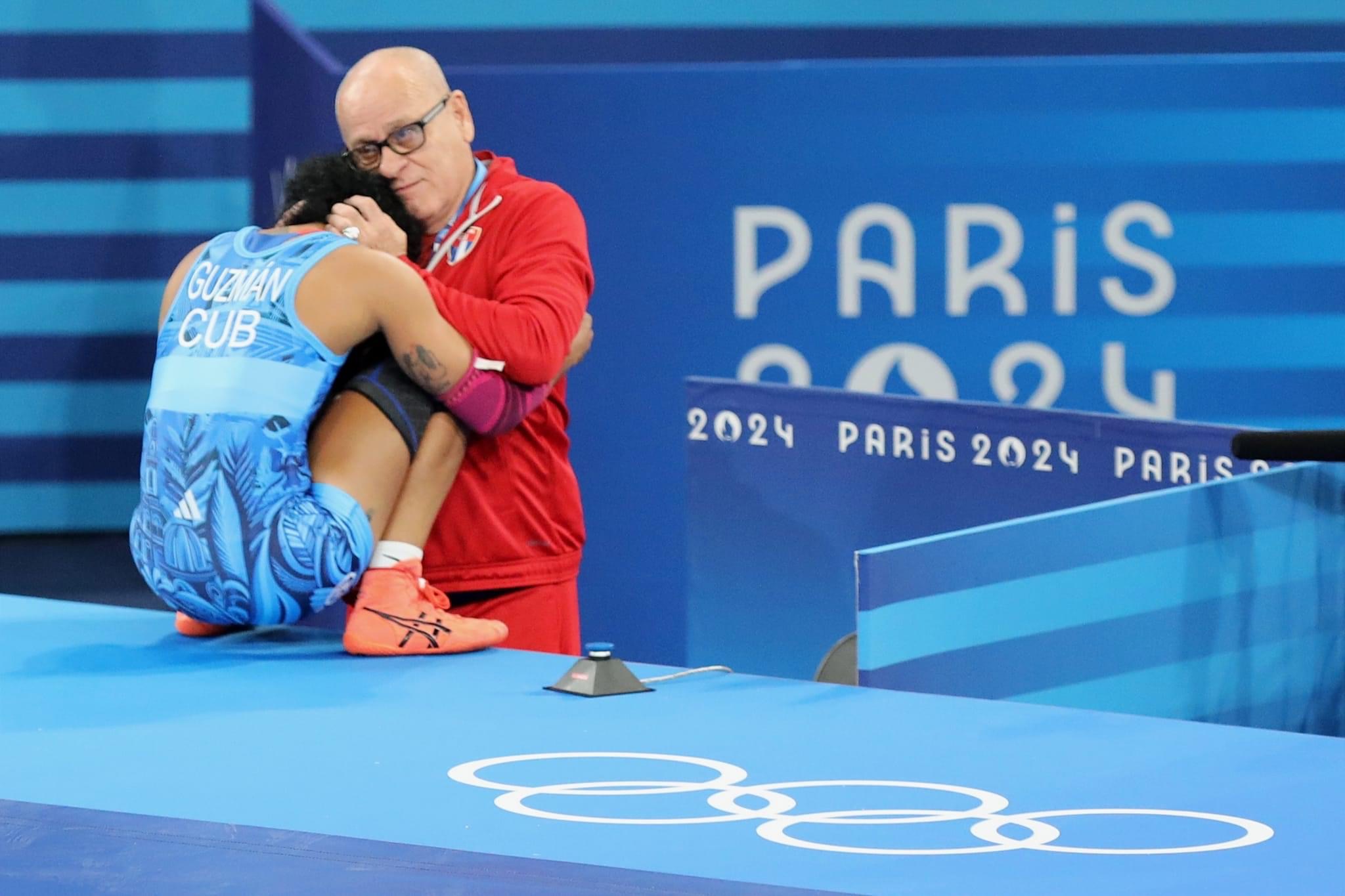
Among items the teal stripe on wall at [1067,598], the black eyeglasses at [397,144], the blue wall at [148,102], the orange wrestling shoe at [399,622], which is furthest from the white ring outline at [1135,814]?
the blue wall at [148,102]

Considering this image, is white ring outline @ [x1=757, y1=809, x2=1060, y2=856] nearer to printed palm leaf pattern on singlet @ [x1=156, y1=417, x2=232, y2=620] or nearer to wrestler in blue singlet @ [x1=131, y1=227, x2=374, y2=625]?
wrestler in blue singlet @ [x1=131, y1=227, x2=374, y2=625]

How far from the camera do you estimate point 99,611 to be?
3.16 metres

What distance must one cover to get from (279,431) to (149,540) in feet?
0.89

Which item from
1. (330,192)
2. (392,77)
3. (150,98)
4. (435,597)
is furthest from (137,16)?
(435,597)

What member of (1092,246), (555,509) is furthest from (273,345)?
(1092,246)

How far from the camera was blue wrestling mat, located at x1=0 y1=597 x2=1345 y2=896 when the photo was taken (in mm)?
1814

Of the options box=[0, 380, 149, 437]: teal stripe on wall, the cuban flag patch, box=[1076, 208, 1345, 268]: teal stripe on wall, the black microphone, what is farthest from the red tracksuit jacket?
box=[0, 380, 149, 437]: teal stripe on wall

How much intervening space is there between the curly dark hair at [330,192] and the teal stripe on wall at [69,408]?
444cm

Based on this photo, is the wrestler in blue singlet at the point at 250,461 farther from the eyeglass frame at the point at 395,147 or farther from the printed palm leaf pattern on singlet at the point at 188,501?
the eyeglass frame at the point at 395,147

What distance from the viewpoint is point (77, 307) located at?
720cm

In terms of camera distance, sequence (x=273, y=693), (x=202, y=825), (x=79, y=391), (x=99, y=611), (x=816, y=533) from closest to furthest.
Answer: (x=202, y=825), (x=273, y=693), (x=99, y=611), (x=816, y=533), (x=79, y=391)

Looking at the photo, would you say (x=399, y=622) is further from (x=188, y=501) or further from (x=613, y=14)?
(x=613, y=14)

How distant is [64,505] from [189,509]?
4844 mm

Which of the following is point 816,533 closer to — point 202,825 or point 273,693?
point 273,693
